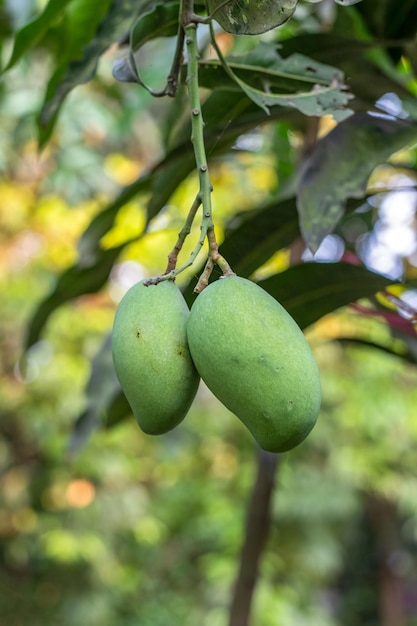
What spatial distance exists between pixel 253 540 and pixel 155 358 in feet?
2.23

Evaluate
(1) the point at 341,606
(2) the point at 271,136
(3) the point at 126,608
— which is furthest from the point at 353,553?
(2) the point at 271,136

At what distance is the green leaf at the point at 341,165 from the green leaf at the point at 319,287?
0.11m

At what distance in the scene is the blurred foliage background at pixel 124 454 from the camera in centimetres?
286

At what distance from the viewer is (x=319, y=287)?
71 centimetres

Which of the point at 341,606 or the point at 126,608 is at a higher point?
the point at 126,608

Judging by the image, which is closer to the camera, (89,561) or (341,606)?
(89,561)

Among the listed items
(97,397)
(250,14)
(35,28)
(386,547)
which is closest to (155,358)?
(250,14)

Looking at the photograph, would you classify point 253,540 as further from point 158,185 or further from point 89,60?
point 89,60

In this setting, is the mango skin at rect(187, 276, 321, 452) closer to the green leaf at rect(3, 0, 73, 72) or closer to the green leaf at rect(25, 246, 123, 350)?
the green leaf at rect(3, 0, 73, 72)

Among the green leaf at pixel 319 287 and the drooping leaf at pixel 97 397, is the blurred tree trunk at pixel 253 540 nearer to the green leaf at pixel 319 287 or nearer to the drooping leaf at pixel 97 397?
the drooping leaf at pixel 97 397

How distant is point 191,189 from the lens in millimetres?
2436

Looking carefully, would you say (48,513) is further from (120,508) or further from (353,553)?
(353,553)

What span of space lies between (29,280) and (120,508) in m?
1.24

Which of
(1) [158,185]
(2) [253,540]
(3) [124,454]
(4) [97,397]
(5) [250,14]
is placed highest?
(5) [250,14]
